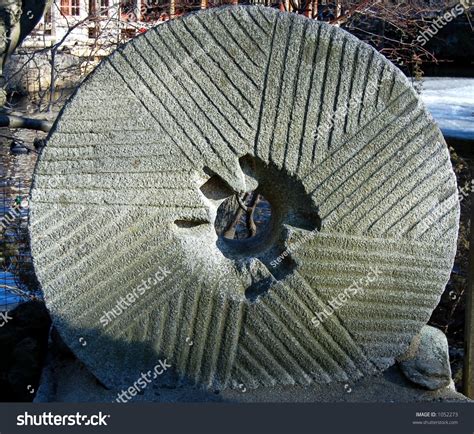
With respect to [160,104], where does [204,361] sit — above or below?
below

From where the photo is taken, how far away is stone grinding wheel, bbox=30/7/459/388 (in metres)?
3.21

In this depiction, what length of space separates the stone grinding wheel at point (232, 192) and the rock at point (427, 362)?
225 mm

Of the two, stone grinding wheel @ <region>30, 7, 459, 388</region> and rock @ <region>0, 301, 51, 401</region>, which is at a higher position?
Answer: stone grinding wheel @ <region>30, 7, 459, 388</region>

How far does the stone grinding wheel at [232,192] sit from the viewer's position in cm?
321

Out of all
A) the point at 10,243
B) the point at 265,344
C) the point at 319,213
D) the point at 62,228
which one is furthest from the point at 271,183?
the point at 10,243

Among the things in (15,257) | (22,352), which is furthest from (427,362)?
(15,257)

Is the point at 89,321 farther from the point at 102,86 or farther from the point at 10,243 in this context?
the point at 10,243

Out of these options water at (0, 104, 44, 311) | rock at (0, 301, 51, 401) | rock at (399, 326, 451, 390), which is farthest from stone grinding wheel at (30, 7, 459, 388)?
water at (0, 104, 44, 311)

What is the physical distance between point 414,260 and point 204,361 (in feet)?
3.10

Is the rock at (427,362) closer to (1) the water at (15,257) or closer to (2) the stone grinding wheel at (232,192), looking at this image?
(2) the stone grinding wheel at (232,192)

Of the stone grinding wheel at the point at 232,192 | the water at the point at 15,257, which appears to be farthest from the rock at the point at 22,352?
the water at the point at 15,257

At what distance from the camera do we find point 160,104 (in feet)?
10.6

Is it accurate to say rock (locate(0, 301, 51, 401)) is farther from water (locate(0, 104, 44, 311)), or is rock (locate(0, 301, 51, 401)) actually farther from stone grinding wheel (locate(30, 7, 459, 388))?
water (locate(0, 104, 44, 311))

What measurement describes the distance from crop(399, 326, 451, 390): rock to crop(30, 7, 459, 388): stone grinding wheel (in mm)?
225
